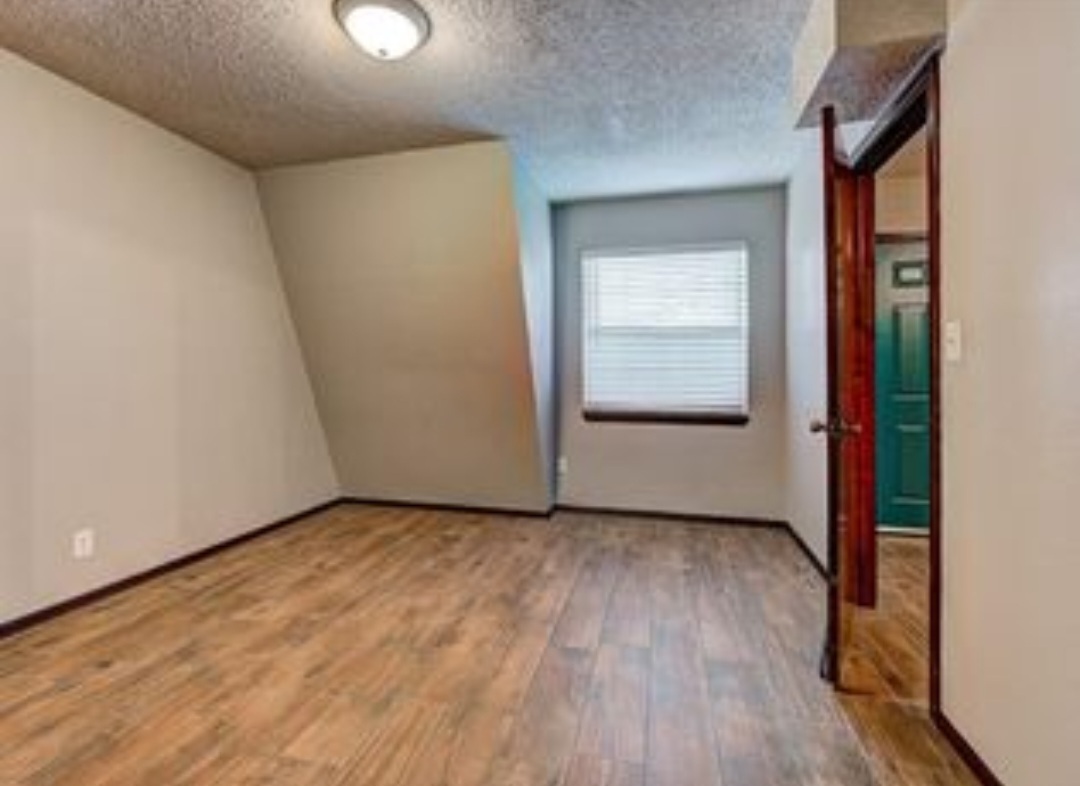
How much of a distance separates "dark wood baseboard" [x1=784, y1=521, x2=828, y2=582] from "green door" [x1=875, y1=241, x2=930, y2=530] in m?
0.61

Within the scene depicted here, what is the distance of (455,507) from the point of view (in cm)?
482

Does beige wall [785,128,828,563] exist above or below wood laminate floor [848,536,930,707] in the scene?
above

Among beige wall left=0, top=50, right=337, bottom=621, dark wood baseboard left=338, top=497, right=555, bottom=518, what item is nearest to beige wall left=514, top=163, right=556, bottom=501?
dark wood baseboard left=338, top=497, right=555, bottom=518

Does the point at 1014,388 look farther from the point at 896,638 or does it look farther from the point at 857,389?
the point at 896,638

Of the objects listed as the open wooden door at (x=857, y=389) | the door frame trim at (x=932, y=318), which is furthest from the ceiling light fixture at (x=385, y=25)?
the open wooden door at (x=857, y=389)

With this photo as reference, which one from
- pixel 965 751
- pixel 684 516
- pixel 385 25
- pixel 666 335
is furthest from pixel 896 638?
pixel 385 25

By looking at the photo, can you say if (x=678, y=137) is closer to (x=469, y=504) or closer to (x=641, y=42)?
(x=641, y=42)

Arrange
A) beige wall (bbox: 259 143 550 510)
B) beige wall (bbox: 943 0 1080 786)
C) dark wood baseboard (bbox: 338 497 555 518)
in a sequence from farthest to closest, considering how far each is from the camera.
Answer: dark wood baseboard (bbox: 338 497 555 518)
beige wall (bbox: 259 143 550 510)
beige wall (bbox: 943 0 1080 786)

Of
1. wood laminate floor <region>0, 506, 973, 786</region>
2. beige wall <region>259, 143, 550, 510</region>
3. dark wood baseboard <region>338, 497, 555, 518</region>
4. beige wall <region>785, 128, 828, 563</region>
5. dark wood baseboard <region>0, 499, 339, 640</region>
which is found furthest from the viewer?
dark wood baseboard <region>338, 497, 555, 518</region>

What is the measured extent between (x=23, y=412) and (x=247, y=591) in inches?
49.3

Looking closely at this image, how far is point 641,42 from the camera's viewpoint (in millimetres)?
2402

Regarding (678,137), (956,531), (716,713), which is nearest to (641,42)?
(678,137)

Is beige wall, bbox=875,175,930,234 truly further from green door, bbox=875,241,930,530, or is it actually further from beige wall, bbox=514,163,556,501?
beige wall, bbox=514,163,556,501

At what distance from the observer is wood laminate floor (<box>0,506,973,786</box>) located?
1739 millimetres
